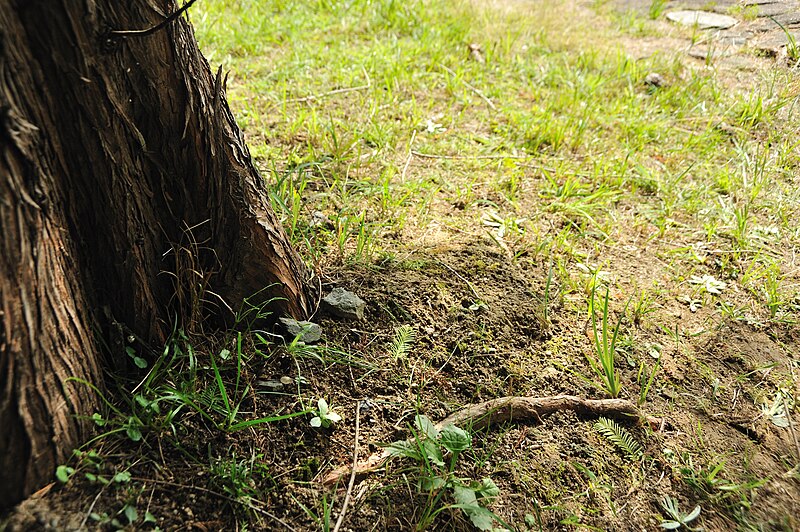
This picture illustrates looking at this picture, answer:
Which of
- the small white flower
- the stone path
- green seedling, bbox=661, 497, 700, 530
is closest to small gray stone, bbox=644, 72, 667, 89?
the stone path

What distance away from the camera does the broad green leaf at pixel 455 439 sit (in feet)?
5.27

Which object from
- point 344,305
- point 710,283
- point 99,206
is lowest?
point 710,283

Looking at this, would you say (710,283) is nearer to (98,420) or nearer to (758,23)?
(758,23)

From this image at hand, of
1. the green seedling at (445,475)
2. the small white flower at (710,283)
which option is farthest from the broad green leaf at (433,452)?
the small white flower at (710,283)

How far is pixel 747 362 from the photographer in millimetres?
2068

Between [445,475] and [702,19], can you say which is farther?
[702,19]

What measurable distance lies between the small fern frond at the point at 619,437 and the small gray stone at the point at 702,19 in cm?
251

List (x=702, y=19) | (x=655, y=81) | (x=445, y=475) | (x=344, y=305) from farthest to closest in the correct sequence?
(x=655, y=81) → (x=702, y=19) → (x=344, y=305) → (x=445, y=475)

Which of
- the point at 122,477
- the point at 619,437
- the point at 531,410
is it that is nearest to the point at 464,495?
the point at 531,410

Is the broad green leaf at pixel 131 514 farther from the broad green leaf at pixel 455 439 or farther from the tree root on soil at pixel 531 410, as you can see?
the broad green leaf at pixel 455 439

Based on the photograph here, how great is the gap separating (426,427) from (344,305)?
21.7 inches

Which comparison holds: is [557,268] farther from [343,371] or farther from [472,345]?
[343,371]

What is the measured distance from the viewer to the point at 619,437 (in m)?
1.79

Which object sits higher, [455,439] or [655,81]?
[655,81]
